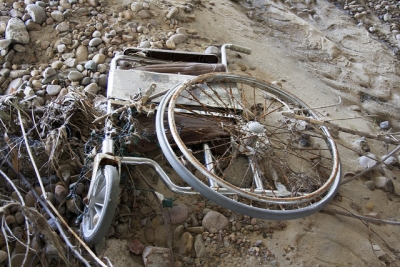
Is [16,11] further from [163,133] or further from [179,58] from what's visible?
[163,133]

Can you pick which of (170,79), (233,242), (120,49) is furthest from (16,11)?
(233,242)

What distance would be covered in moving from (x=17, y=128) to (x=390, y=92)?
3.26m

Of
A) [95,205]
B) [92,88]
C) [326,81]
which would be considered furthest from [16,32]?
[326,81]

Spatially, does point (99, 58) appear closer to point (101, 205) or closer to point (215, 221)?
point (101, 205)

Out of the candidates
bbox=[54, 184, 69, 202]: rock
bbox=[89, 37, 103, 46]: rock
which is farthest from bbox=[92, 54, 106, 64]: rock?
bbox=[54, 184, 69, 202]: rock

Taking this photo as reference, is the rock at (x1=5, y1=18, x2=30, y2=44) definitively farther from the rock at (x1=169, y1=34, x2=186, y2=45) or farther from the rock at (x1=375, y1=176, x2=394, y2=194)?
the rock at (x1=375, y1=176, x2=394, y2=194)

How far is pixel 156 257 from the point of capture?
2258 mm

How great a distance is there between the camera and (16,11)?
3.52m

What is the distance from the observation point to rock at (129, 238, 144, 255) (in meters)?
2.28

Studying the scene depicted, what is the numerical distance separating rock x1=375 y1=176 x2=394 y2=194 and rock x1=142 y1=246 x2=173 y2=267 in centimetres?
167

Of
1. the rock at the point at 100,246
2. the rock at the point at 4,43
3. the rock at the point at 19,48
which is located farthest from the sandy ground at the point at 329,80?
the rock at the point at 4,43

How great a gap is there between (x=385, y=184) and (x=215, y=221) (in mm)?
1346

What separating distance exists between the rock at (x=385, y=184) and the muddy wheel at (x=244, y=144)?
0.40 meters

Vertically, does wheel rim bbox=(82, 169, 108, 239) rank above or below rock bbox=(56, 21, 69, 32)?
below
